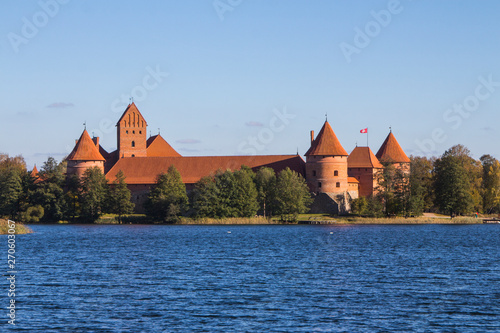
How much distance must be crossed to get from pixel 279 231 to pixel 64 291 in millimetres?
34665

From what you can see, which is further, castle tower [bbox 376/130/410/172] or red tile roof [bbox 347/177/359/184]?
castle tower [bbox 376/130/410/172]

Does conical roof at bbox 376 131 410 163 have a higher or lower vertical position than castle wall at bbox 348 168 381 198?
higher

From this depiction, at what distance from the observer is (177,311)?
19031 millimetres

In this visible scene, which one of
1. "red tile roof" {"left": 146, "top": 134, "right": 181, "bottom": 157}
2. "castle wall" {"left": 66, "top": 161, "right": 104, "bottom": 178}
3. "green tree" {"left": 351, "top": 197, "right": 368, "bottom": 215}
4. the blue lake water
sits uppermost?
"red tile roof" {"left": 146, "top": 134, "right": 181, "bottom": 157}

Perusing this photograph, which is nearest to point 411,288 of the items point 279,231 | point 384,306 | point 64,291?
point 384,306

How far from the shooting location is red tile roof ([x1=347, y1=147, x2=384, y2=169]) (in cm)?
7744

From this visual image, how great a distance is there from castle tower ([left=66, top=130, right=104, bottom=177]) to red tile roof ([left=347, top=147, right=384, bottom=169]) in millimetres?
28412

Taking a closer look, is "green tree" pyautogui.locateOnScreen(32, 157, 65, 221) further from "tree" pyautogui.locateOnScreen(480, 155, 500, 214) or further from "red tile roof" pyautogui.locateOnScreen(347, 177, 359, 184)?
"tree" pyautogui.locateOnScreen(480, 155, 500, 214)

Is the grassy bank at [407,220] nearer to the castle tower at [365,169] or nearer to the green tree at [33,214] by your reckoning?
the castle tower at [365,169]

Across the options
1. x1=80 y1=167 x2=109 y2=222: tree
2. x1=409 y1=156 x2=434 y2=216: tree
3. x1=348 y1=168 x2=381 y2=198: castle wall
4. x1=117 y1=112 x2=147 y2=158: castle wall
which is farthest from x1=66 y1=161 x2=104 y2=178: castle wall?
x1=409 y1=156 x2=434 y2=216: tree

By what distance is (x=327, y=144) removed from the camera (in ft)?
240

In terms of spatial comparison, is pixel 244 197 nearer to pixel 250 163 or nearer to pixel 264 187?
pixel 264 187

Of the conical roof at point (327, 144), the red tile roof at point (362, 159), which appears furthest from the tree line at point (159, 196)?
the red tile roof at point (362, 159)

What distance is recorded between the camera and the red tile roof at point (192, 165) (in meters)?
78.8
